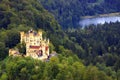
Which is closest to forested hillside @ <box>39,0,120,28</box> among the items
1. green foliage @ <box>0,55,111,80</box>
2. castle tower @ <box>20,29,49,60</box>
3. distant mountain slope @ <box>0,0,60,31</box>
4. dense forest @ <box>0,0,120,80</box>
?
dense forest @ <box>0,0,120,80</box>

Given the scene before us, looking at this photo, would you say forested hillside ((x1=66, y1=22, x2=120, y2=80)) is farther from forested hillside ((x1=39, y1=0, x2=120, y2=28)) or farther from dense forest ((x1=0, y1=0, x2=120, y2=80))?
forested hillside ((x1=39, y1=0, x2=120, y2=28))

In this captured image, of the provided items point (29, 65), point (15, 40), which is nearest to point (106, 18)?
point (15, 40)

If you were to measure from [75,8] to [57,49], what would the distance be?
3686 inches

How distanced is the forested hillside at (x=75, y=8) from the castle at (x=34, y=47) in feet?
240

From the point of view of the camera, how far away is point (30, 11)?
264 ft

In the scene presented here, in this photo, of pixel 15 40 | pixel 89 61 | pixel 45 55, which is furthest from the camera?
pixel 89 61

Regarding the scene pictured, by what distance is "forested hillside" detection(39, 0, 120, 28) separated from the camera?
466 feet

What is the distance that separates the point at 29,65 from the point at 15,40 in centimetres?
1022

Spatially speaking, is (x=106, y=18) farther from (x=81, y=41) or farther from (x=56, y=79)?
(x=56, y=79)

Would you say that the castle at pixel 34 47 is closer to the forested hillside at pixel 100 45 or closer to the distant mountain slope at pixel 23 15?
the forested hillside at pixel 100 45

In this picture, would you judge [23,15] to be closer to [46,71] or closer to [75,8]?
[46,71]

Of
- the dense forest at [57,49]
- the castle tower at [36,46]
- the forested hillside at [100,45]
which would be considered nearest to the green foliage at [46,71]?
the dense forest at [57,49]

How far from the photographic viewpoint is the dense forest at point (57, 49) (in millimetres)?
51531

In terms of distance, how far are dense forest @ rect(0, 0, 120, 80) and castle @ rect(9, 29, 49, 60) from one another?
1.43m
